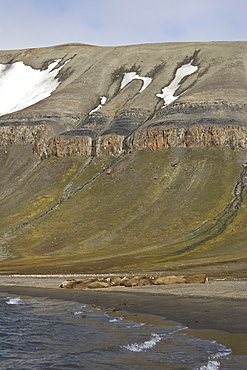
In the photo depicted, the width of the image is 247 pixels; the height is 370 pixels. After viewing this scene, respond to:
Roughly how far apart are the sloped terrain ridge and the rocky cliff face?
0.42 meters

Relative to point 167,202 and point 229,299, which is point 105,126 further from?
point 229,299

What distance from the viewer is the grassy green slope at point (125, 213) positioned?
3548 inches

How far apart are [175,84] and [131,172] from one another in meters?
64.7

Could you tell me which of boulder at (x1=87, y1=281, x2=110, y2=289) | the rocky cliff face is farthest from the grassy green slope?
boulder at (x1=87, y1=281, x2=110, y2=289)

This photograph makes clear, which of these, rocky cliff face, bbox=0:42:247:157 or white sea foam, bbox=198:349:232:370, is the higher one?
rocky cliff face, bbox=0:42:247:157

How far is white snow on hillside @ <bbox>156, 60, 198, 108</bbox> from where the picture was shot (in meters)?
172

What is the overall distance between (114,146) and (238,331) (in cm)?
13224

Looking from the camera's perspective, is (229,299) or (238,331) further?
(229,299)

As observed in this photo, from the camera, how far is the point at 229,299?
2853cm

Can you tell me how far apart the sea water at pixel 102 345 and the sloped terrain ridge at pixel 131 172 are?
33422mm

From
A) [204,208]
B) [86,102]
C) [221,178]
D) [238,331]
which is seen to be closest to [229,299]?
[238,331]

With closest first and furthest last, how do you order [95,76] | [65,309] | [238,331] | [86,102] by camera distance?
[238,331] → [65,309] → [86,102] → [95,76]

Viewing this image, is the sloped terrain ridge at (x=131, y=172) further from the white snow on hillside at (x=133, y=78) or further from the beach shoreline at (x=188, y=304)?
the beach shoreline at (x=188, y=304)

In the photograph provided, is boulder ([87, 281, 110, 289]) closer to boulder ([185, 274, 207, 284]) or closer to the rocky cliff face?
boulder ([185, 274, 207, 284])
